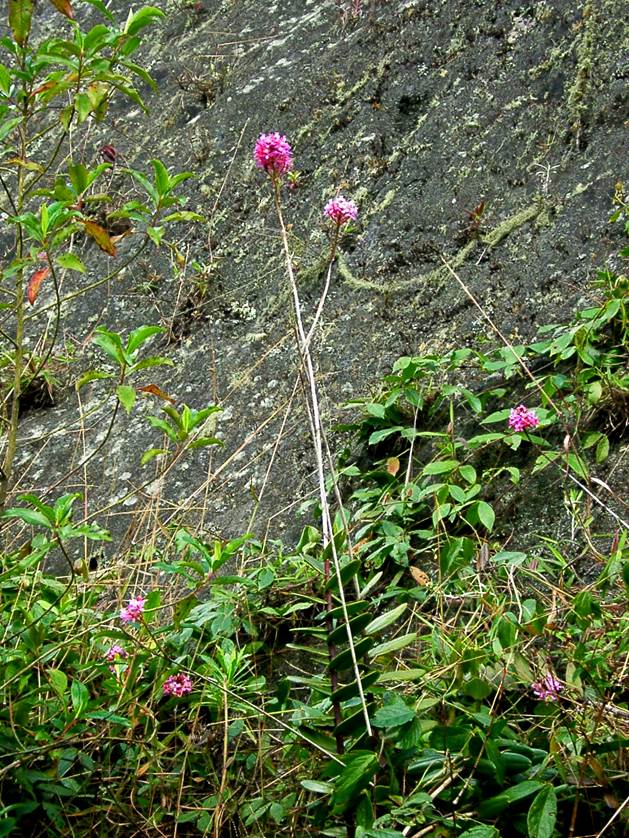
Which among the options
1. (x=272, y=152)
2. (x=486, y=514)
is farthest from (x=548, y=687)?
(x=272, y=152)

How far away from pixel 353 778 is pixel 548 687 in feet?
1.22

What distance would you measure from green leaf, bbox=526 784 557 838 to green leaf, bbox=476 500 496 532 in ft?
2.28

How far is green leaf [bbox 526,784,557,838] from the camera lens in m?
1.21

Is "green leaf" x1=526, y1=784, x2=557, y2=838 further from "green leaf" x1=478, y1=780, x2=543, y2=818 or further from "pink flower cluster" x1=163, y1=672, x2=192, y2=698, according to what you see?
"pink flower cluster" x1=163, y1=672, x2=192, y2=698

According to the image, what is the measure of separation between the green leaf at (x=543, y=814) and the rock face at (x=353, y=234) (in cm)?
109

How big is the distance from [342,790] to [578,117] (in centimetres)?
223

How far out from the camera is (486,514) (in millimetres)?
1896

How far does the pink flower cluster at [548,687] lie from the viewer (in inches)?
54.5

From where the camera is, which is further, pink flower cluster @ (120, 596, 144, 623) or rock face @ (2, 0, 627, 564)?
rock face @ (2, 0, 627, 564)

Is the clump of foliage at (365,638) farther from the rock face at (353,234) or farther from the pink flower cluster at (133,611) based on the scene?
the rock face at (353,234)

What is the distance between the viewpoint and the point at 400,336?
2678mm

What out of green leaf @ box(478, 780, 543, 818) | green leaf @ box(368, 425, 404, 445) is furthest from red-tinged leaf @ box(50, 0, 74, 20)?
green leaf @ box(478, 780, 543, 818)

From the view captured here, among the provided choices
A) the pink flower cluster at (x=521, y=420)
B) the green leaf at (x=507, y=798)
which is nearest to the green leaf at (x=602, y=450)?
the pink flower cluster at (x=521, y=420)

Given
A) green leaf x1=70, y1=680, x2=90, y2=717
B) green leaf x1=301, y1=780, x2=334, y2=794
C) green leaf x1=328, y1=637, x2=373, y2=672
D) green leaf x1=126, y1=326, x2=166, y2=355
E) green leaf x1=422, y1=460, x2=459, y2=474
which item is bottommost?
green leaf x1=422, y1=460, x2=459, y2=474
